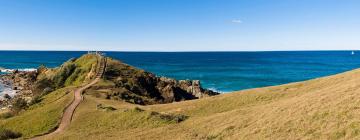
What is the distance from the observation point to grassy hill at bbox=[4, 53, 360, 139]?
25.7 m

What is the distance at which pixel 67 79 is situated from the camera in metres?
91.0

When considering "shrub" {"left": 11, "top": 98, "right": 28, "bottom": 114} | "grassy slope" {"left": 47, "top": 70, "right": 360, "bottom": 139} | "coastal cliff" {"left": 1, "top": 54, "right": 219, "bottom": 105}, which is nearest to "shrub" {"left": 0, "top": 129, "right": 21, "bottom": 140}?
"grassy slope" {"left": 47, "top": 70, "right": 360, "bottom": 139}

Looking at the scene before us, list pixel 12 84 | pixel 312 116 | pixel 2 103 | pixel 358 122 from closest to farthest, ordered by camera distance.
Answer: pixel 358 122
pixel 312 116
pixel 2 103
pixel 12 84

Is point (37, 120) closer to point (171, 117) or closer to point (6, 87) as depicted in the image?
point (171, 117)

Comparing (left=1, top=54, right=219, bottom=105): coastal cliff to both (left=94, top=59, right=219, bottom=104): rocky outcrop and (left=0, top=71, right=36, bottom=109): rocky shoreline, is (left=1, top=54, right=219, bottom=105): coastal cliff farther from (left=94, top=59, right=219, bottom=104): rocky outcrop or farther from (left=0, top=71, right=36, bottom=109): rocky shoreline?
(left=0, top=71, right=36, bottom=109): rocky shoreline

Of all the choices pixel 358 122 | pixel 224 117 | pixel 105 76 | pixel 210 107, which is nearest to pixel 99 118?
pixel 210 107

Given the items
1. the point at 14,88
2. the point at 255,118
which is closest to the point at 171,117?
the point at 255,118

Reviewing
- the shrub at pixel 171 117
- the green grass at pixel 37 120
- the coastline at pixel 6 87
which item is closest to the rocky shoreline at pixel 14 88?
the coastline at pixel 6 87

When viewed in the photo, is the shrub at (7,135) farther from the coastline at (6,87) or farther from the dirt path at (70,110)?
the coastline at (6,87)

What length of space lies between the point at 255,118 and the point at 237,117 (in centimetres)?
259

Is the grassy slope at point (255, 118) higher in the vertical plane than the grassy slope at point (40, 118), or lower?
higher

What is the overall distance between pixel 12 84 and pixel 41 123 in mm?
80324

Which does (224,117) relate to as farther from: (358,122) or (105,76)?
(105,76)

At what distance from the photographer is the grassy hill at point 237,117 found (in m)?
25.7
